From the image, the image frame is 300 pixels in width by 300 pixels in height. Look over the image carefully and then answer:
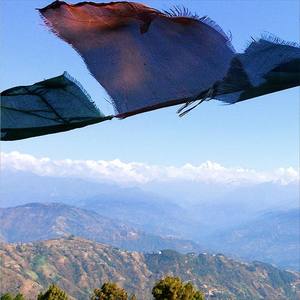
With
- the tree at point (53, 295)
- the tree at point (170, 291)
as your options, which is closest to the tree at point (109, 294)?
the tree at point (53, 295)

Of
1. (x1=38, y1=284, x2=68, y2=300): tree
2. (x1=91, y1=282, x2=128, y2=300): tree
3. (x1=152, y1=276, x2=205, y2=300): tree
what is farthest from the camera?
(x1=91, y1=282, x2=128, y2=300): tree

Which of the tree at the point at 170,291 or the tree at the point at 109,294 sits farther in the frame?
the tree at the point at 109,294

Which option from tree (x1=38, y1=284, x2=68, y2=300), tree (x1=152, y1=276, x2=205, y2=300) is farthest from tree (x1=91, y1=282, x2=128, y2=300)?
tree (x1=152, y1=276, x2=205, y2=300)

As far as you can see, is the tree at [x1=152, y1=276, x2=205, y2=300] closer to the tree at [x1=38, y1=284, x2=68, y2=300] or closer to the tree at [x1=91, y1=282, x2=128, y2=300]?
the tree at [x1=91, y1=282, x2=128, y2=300]

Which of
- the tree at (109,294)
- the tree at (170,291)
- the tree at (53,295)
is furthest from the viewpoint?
the tree at (109,294)

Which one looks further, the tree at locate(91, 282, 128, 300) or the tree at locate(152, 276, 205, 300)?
the tree at locate(91, 282, 128, 300)

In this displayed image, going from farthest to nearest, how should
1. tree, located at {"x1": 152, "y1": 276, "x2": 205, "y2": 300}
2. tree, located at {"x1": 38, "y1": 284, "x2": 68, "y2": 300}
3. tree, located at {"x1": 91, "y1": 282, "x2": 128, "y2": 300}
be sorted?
tree, located at {"x1": 91, "y1": 282, "x2": 128, "y2": 300}
tree, located at {"x1": 38, "y1": 284, "x2": 68, "y2": 300}
tree, located at {"x1": 152, "y1": 276, "x2": 205, "y2": 300}

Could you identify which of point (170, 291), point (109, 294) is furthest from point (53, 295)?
point (170, 291)

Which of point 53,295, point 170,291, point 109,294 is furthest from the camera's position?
point 109,294

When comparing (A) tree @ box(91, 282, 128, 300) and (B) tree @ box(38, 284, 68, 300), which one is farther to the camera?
(A) tree @ box(91, 282, 128, 300)

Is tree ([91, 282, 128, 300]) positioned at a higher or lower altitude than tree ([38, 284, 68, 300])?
lower

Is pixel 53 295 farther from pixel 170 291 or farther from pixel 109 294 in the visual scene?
pixel 170 291

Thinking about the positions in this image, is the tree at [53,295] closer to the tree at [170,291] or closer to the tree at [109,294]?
the tree at [109,294]
